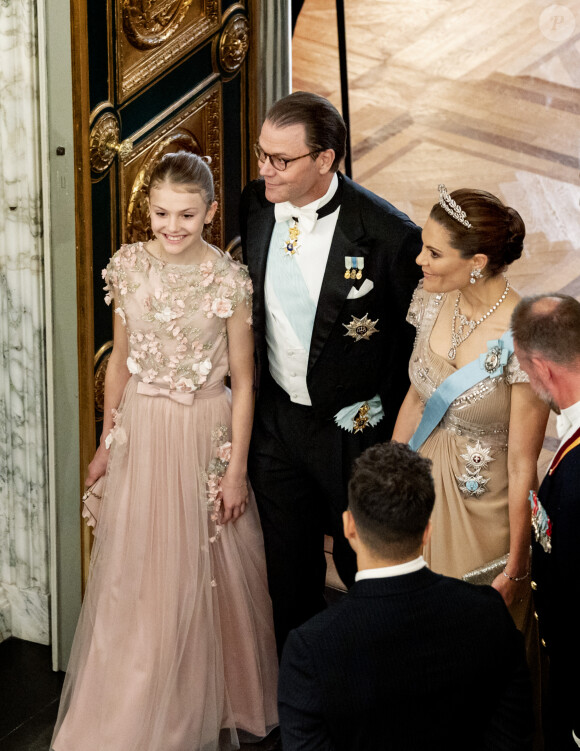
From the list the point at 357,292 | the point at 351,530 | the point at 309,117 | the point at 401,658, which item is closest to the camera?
the point at 401,658

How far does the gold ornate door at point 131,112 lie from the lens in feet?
11.2

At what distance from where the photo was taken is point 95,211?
11.5 feet

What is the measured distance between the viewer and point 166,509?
3.40m

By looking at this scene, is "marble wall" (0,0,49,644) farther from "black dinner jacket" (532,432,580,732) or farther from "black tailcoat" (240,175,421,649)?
"black dinner jacket" (532,432,580,732)

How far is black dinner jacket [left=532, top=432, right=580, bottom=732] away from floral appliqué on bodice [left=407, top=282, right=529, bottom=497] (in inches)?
17.6

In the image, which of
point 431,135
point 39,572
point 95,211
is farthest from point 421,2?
point 39,572

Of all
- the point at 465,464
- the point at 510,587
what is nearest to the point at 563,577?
the point at 510,587

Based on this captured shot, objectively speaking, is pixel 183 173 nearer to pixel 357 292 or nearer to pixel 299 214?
pixel 299 214

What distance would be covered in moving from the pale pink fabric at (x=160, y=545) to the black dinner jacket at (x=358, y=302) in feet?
0.69

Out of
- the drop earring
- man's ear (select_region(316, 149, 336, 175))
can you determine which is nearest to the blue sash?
the drop earring

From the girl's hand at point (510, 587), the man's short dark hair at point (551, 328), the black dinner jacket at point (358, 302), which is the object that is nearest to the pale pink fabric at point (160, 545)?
the black dinner jacket at point (358, 302)

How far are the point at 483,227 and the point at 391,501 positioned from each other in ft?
3.77

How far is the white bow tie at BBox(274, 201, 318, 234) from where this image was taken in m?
3.27

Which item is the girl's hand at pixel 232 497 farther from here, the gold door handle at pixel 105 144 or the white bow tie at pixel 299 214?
the gold door handle at pixel 105 144
